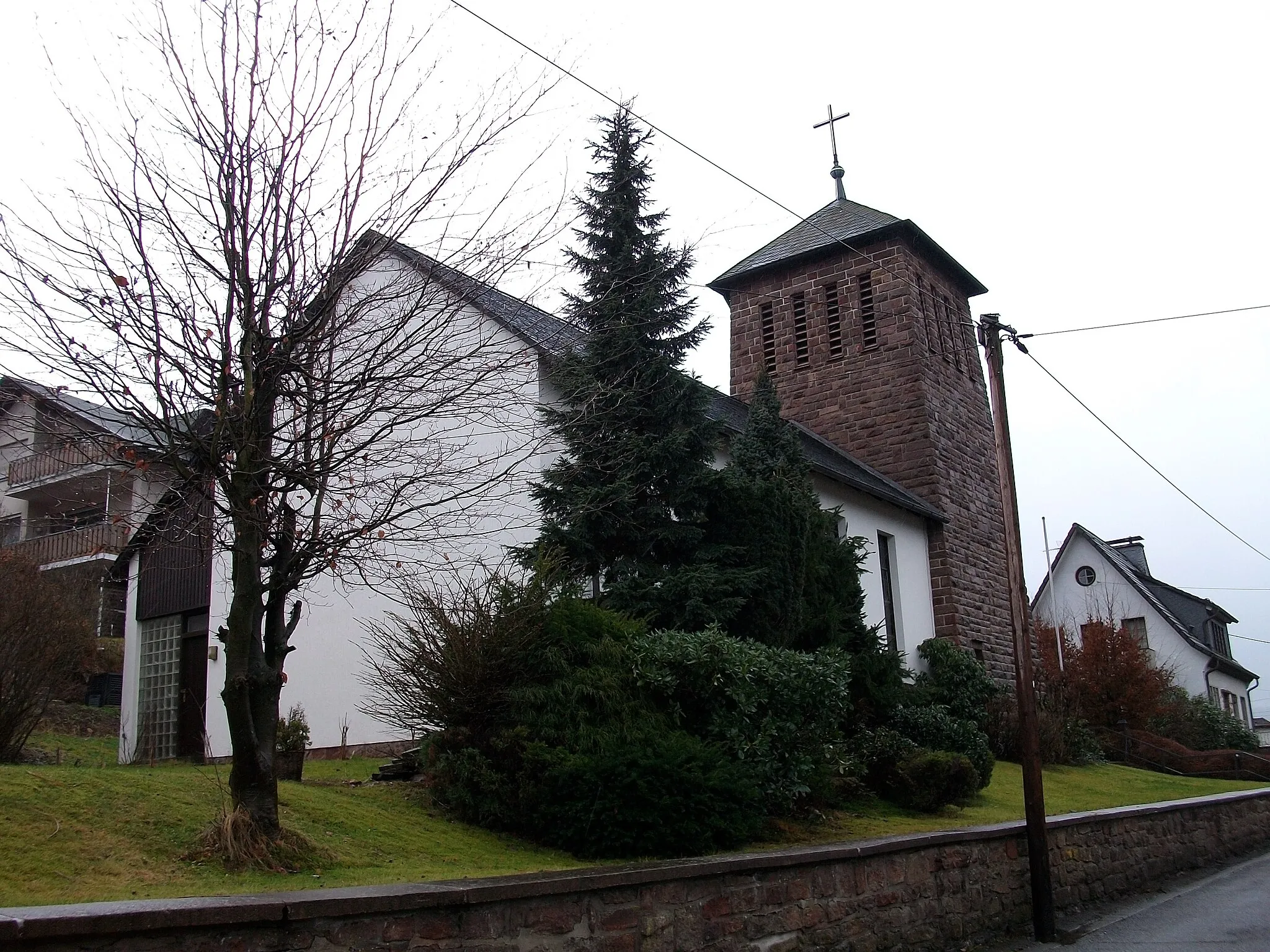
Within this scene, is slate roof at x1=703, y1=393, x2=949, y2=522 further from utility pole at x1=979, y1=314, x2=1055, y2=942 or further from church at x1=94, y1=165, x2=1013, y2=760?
utility pole at x1=979, y1=314, x2=1055, y2=942

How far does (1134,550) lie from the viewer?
154 feet

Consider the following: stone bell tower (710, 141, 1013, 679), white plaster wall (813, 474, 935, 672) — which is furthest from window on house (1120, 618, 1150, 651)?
white plaster wall (813, 474, 935, 672)

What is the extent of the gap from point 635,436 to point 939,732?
634 cm

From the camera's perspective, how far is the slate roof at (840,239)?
2630cm

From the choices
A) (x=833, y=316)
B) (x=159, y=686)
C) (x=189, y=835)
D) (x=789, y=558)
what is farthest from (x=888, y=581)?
(x=189, y=835)

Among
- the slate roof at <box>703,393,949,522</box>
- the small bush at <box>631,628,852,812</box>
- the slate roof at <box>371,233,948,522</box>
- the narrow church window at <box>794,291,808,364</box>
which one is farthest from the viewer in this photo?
the narrow church window at <box>794,291,808,364</box>

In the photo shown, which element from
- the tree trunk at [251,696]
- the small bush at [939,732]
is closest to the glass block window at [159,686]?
the small bush at [939,732]

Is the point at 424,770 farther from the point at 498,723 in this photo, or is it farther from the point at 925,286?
the point at 925,286

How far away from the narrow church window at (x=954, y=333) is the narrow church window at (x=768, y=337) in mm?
4108

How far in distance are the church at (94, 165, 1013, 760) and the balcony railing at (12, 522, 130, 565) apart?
1.34 meters

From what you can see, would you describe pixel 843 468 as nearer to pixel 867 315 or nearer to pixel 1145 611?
pixel 867 315

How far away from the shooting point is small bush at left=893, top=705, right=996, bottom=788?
1552 centimetres

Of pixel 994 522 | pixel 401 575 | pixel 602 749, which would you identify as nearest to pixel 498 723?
pixel 602 749

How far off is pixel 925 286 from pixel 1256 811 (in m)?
13.4
